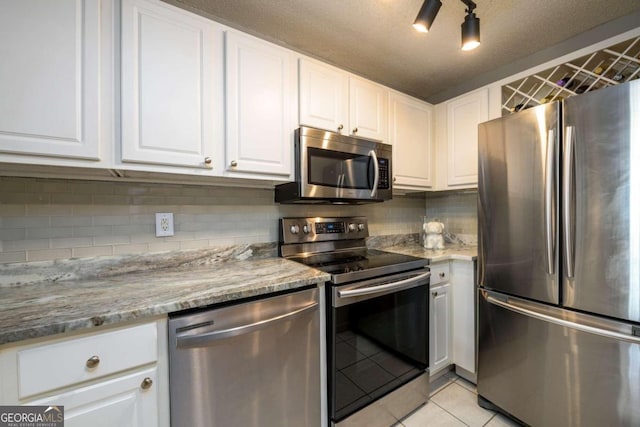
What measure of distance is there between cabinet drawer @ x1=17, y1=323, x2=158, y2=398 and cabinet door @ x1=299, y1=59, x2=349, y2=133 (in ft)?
4.17

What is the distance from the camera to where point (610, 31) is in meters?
1.60

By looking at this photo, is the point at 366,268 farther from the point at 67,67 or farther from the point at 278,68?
the point at 67,67

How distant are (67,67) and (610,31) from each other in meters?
2.90

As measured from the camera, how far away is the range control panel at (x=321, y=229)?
1.76 metres

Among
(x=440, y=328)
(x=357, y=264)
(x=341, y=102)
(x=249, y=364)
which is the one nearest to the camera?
(x=249, y=364)

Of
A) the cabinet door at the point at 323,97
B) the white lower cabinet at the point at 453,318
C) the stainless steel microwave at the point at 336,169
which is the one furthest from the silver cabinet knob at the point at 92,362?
the white lower cabinet at the point at 453,318

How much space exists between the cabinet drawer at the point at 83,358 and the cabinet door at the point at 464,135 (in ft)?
7.24

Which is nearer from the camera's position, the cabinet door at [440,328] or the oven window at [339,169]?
the oven window at [339,169]

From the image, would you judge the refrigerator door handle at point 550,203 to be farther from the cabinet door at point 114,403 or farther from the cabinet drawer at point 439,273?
the cabinet door at point 114,403

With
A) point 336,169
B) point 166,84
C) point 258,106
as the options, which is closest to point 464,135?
point 336,169

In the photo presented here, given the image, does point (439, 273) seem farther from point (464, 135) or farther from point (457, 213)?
point (464, 135)

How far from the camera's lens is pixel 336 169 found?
1601mm

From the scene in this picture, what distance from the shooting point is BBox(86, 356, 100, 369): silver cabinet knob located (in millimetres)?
780

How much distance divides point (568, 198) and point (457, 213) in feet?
4.02
